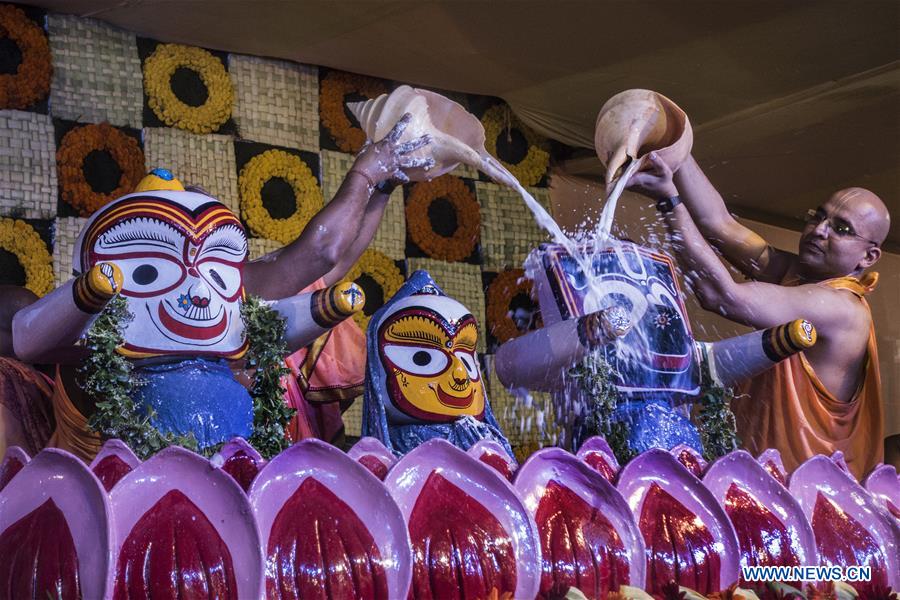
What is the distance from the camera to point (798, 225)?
4258 mm

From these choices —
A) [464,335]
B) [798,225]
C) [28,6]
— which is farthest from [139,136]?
[798,225]

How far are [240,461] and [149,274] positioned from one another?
1.52 ft

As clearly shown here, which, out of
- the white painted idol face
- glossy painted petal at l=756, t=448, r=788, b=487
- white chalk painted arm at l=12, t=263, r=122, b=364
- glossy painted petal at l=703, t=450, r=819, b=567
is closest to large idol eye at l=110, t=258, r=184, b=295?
the white painted idol face

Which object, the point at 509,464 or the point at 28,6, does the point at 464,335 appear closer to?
the point at 509,464

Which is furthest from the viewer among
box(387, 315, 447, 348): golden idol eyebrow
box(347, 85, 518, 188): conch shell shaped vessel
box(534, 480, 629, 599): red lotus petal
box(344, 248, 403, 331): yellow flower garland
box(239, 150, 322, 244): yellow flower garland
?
box(344, 248, 403, 331): yellow flower garland

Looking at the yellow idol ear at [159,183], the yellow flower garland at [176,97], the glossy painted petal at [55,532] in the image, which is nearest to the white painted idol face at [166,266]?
the yellow idol ear at [159,183]

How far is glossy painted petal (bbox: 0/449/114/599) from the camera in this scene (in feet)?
4.10

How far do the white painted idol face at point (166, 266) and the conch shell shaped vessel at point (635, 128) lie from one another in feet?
2.84

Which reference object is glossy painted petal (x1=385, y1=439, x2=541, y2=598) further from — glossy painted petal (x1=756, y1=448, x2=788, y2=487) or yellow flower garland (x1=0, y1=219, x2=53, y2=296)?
yellow flower garland (x1=0, y1=219, x2=53, y2=296)

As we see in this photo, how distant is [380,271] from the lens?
371cm

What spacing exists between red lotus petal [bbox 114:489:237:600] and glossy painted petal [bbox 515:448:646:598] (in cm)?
43

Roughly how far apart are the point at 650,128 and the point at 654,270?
340 millimetres

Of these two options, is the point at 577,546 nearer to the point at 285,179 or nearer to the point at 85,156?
the point at 85,156

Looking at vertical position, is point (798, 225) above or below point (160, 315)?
above
